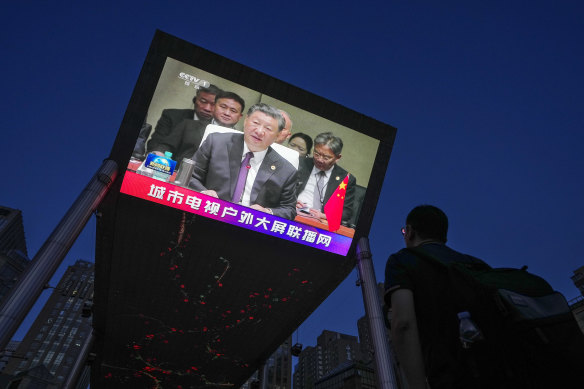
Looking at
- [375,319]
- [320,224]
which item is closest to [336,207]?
[320,224]

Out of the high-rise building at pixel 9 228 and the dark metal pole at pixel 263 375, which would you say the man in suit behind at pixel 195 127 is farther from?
the high-rise building at pixel 9 228

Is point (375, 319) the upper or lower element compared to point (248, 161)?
lower

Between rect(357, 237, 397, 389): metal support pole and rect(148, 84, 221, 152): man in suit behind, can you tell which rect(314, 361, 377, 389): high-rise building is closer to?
rect(357, 237, 397, 389): metal support pole

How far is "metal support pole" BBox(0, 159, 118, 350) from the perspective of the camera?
8758 millimetres

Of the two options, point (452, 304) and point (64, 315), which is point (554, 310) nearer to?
point (452, 304)

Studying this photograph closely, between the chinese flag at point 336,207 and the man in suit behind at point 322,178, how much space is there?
14 centimetres

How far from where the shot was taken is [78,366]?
22047 millimetres

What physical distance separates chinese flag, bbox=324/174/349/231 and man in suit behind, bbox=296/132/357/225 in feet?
0.47

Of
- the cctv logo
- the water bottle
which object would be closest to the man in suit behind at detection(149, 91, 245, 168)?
the cctv logo

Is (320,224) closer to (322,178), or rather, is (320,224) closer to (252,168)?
(322,178)

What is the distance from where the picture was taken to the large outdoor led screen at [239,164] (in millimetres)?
12344

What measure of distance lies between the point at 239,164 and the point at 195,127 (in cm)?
217

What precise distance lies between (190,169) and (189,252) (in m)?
4.63

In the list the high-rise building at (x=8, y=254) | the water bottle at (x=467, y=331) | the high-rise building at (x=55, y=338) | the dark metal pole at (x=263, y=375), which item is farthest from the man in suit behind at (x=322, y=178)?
the high-rise building at (x=55, y=338)
